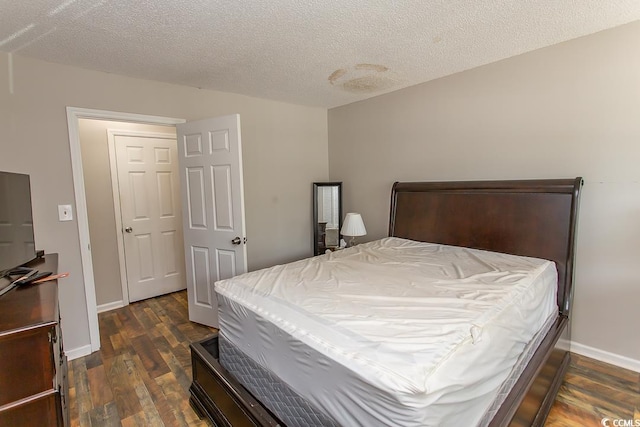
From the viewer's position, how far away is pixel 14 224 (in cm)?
181

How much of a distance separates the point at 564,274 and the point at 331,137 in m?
3.01

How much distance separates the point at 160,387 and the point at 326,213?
2.63 m

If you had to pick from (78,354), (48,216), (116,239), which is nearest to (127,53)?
(48,216)

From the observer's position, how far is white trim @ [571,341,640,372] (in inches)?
88.2

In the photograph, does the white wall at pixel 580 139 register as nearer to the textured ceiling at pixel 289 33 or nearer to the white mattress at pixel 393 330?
the textured ceiling at pixel 289 33

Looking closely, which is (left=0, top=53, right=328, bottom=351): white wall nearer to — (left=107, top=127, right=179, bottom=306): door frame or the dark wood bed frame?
(left=107, top=127, right=179, bottom=306): door frame

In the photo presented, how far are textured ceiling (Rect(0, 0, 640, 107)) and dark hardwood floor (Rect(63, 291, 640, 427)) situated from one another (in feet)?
7.91

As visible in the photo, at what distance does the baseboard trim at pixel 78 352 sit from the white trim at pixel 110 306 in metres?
1.00

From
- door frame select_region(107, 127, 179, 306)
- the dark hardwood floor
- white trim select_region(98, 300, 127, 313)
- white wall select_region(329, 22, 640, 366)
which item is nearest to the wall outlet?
door frame select_region(107, 127, 179, 306)

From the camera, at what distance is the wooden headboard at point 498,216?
231 centimetres

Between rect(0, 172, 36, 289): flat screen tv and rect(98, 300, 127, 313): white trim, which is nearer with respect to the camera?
rect(0, 172, 36, 289): flat screen tv

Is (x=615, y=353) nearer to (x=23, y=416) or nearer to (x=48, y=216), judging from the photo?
(x=23, y=416)

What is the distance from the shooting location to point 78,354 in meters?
2.62

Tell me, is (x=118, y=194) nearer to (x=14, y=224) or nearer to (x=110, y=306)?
(x=110, y=306)
